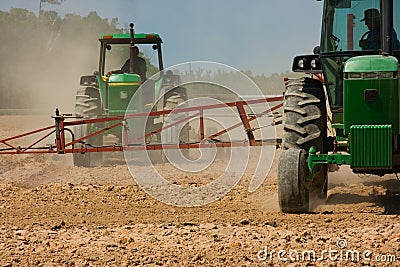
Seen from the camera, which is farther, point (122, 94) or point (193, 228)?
point (122, 94)

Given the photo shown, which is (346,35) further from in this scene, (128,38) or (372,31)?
(128,38)

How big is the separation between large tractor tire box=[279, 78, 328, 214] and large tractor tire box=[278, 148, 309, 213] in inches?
11.3

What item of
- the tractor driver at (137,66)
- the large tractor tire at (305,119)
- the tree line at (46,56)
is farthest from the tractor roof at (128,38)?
the tree line at (46,56)

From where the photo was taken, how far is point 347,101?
8.19 metres

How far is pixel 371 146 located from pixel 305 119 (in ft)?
3.21

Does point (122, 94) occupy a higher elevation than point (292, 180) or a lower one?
higher

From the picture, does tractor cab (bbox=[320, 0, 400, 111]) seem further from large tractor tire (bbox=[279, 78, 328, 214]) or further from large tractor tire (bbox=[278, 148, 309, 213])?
large tractor tire (bbox=[278, 148, 309, 213])

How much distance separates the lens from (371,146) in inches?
312

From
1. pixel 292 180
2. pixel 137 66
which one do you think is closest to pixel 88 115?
pixel 137 66

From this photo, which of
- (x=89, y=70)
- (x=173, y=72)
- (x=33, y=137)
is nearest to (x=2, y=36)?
(x=89, y=70)

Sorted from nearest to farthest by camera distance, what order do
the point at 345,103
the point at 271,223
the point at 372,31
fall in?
the point at 271,223 → the point at 345,103 → the point at 372,31

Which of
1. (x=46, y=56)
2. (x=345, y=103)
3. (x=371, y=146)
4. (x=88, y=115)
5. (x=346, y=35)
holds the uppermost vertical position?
(x=46, y=56)

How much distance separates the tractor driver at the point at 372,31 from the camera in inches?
350

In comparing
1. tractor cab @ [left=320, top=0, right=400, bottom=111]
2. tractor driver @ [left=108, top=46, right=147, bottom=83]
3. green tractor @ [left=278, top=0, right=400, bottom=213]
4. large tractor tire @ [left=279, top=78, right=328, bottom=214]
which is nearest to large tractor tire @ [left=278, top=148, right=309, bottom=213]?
green tractor @ [left=278, top=0, right=400, bottom=213]
